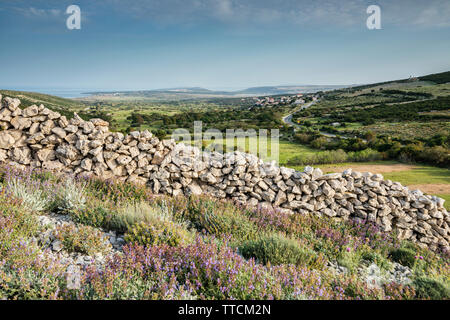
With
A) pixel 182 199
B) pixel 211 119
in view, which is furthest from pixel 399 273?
pixel 211 119

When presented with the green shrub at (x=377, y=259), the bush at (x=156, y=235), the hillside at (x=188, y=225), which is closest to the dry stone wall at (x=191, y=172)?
the hillside at (x=188, y=225)

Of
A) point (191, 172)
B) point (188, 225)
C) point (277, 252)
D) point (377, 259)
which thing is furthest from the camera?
point (191, 172)

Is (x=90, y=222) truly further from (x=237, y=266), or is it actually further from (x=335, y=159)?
(x=335, y=159)

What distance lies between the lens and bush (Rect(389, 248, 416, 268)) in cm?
442

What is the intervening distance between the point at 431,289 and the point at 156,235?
3.34m

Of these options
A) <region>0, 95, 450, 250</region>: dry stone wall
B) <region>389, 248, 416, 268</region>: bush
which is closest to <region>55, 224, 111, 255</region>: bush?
<region>0, 95, 450, 250</region>: dry stone wall

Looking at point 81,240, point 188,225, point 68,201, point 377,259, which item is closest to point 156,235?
point 81,240

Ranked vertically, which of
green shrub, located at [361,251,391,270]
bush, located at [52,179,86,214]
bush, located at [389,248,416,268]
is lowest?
bush, located at [389,248,416,268]

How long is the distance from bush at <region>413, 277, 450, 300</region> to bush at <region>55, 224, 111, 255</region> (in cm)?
381

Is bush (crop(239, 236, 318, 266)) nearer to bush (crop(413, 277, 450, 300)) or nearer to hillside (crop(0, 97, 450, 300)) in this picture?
hillside (crop(0, 97, 450, 300))

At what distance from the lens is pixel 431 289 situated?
2713mm

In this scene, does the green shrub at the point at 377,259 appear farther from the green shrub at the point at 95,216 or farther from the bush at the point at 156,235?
the green shrub at the point at 95,216

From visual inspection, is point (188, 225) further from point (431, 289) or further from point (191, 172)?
point (431, 289)
